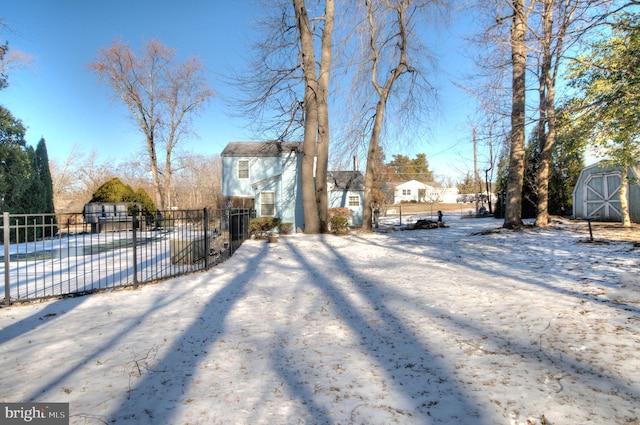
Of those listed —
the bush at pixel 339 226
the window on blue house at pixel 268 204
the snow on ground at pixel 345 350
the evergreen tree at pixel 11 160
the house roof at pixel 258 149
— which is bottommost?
the snow on ground at pixel 345 350

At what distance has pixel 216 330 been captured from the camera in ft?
12.4

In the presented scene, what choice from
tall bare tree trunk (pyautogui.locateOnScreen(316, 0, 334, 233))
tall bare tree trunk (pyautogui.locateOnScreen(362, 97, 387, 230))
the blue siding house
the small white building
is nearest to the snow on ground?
tall bare tree trunk (pyautogui.locateOnScreen(316, 0, 334, 233))

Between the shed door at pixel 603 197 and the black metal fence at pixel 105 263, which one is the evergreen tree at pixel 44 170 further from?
the shed door at pixel 603 197

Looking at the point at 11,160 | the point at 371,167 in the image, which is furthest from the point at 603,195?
the point at 11,160

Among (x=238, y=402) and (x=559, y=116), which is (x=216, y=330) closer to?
(x=238, y=402)

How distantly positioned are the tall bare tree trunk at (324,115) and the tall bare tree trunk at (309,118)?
1.05 ft

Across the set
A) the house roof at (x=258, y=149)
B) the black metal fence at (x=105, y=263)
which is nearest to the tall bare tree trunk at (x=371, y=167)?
the house roof at (x=258, y=149)

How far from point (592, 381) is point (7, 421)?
4.39 m

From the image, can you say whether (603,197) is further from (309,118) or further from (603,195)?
(309,118)

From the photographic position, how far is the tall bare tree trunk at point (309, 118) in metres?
13.3

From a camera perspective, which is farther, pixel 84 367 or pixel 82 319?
pixel 82 319

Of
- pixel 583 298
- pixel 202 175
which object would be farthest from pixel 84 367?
pixel 202 175

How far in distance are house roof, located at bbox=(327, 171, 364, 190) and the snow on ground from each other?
62.6 feet

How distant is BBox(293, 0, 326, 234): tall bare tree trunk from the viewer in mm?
13336
